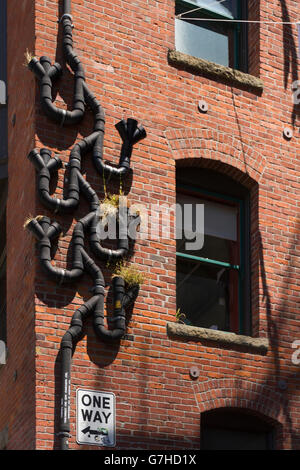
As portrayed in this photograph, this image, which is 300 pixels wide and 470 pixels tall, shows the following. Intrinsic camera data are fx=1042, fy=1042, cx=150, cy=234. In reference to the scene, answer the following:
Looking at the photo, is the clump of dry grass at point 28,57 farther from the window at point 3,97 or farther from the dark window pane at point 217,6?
the dark window pane at point 217,6

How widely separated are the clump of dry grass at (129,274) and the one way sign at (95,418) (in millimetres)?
1369

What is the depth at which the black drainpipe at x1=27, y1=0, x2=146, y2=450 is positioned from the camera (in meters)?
11.8

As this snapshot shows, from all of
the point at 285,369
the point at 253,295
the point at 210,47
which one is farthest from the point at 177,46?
the point at 285,369

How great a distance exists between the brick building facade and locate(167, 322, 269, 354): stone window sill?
0.02 m

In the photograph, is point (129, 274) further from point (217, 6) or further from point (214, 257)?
point (217, 6)

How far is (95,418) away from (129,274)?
1775mm

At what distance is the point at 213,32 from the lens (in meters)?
15.0

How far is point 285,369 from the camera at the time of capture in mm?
13250

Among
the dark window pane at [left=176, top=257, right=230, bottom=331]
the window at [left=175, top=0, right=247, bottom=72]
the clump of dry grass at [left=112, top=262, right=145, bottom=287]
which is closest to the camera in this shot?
the clump of dry grass at [left=112, top=262, right=145, bottom=287]

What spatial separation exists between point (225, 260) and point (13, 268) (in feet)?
9.33

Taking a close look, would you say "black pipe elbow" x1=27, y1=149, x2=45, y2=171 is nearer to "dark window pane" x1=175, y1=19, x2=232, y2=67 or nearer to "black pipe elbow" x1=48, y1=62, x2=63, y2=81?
"black pipe elbow" x1=48, y1=62, x2=63, y2=81

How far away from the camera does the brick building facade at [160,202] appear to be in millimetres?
11969

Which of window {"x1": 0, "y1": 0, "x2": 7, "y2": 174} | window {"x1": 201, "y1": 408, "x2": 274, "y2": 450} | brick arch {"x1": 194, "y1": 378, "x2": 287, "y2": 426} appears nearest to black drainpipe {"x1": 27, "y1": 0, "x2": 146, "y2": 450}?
brick arch {"x1": 194, "y1": 378, "x2": 287, "y2": 426}

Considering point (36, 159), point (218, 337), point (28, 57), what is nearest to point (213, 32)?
point (28, 57)
